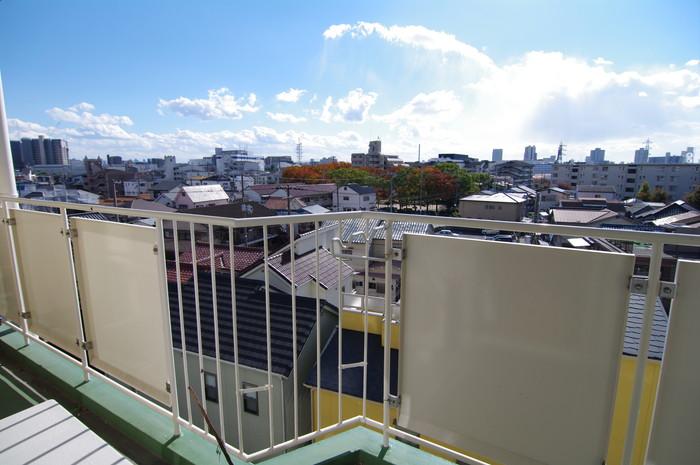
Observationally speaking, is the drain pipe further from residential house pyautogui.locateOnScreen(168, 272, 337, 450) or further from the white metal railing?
residential house pyautogui.locateOnScreen(168, 272, 337, 450)

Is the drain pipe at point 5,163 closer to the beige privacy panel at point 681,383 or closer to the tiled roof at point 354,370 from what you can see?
the beige privacy panel at point 681,383

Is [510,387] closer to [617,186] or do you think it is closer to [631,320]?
[631,320]

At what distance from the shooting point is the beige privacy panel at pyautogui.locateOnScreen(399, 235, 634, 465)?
850 mm

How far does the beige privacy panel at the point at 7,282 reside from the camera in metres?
1.91

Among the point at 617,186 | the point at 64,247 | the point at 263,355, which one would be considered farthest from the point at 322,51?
the point at 617,186

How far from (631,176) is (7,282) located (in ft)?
168

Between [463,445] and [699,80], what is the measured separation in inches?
1068

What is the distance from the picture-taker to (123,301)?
1358 mm

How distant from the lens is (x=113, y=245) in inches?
51.9

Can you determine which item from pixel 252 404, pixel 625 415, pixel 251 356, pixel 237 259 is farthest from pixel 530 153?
pixel 625 415

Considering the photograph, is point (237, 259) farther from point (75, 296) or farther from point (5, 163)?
point (75, 296)

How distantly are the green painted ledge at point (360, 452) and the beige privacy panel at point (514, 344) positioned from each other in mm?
170

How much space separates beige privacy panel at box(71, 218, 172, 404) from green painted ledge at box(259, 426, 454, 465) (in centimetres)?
52

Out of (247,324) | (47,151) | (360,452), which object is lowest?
(247,324)
